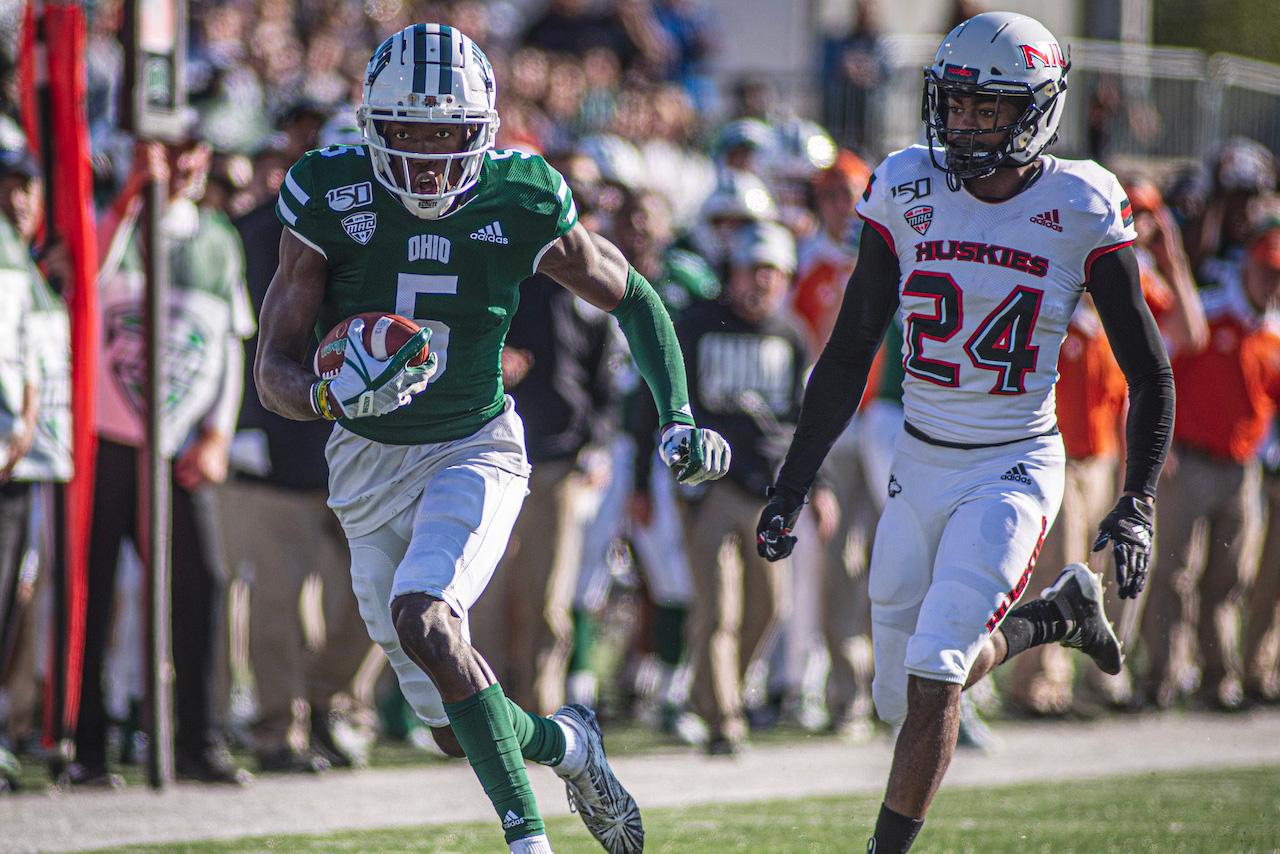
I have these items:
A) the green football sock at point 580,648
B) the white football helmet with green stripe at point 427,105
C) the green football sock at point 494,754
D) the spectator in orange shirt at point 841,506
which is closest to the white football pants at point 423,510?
the green football sock at point 494,754

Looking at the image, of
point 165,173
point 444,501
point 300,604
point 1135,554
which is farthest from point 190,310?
point 1135,554

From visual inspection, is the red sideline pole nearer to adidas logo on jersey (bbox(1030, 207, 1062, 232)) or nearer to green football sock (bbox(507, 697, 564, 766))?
green football sock (bbox(507, 697, 564, 766))

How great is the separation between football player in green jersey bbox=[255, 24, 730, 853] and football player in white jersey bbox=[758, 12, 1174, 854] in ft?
1.99

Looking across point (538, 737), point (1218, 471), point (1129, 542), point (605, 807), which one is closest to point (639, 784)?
point (605, 807)

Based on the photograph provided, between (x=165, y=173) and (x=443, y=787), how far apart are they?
258 centimetres

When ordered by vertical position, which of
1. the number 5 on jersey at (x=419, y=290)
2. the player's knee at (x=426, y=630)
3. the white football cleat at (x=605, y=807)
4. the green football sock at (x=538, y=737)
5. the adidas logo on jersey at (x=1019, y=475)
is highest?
the number 5 on jersey at (x=419, y=290)

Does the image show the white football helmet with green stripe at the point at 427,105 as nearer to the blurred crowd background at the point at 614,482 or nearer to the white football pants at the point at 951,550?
the white football pants at the point at 951,550

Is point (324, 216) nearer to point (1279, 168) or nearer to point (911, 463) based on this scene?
point (911, 463)

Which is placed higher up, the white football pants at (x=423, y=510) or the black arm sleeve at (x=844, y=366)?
the black arm sleeve at (x=844, y=366)

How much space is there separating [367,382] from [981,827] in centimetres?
297

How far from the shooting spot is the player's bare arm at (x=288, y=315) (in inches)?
185

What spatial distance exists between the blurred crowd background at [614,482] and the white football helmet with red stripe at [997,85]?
1.33m

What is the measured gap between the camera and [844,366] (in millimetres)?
5137

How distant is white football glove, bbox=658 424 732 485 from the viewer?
16.1 ft
